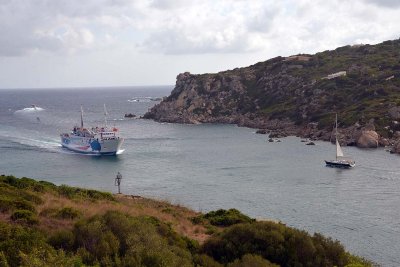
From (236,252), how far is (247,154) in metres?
66.6

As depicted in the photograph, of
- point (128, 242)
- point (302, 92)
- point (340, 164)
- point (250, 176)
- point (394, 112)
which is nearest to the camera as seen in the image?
point (128, 242)

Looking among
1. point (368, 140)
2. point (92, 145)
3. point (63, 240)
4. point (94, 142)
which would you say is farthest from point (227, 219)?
point (92, 145)

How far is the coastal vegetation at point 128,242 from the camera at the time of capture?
17.9m

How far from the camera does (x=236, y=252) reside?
76.1 ft

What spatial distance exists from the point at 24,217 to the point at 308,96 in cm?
12321

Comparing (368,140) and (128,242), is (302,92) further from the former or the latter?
(128,242)

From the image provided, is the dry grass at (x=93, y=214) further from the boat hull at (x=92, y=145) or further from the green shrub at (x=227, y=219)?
the boat hull at (x=92, y=145)

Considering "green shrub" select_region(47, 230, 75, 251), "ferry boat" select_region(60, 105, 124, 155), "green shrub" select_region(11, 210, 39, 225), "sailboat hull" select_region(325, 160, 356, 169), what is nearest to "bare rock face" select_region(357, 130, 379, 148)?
"sailboat hull" select_region(325, 160, 356, 169)

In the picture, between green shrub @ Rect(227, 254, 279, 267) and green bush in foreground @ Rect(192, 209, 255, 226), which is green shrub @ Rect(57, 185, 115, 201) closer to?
green bush in foreground @ Rect(192, 209, 255, 226)

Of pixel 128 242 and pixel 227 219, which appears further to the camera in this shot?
pixel 227 219

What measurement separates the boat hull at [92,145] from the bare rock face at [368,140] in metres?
50.6

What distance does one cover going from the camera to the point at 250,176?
69875mm

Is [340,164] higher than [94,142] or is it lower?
lower

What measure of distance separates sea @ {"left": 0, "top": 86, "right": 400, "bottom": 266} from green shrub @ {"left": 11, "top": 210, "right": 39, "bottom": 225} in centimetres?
2706
